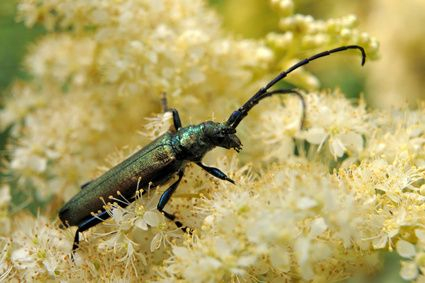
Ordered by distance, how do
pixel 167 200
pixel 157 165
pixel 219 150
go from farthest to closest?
1. pixel 219 150
2. pixel 157 165
3. pixel 167 200

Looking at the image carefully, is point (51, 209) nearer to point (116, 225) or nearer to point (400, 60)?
point (116, 225)

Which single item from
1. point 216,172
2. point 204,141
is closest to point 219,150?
point 204,141

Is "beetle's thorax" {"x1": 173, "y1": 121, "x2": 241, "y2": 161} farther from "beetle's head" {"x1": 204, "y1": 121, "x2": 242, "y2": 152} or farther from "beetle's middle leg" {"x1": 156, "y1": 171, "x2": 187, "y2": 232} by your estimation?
"beetle's middle leg" {"x1": 156, "y1": 171, "x2": 187, "y2": 232}

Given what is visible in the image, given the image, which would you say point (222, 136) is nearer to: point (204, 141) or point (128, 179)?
point (204, 141)

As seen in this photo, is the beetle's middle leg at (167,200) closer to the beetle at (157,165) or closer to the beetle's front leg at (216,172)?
the beetle at (157,165)

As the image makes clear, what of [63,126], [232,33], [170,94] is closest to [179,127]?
[170,94]

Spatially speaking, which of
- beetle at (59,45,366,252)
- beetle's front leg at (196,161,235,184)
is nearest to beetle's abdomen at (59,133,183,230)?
beetle at (59,45,366,252)
